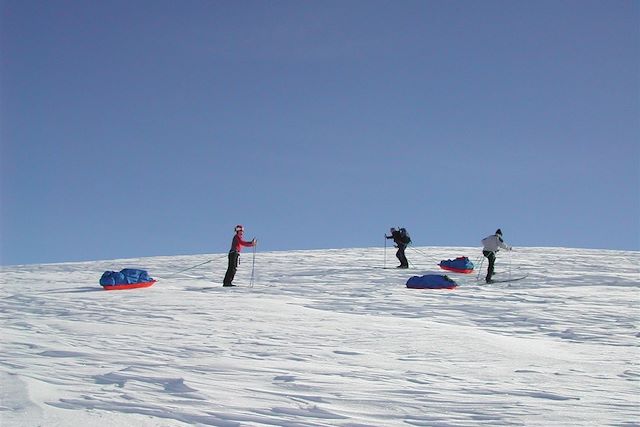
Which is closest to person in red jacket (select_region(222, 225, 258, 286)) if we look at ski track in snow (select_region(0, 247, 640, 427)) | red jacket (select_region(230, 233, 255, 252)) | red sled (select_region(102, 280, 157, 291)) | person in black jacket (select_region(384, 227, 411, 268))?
red jacket (select_region(230, 233, 255, 252))

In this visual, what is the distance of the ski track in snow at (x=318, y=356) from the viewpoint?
16.0 ft

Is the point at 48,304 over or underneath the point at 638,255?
underneath

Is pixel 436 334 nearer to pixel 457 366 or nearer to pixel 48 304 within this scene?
pixel 457 366

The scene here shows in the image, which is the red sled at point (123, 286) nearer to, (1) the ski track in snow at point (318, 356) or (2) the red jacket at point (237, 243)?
(1) the ski track in snow at point (318, 356)

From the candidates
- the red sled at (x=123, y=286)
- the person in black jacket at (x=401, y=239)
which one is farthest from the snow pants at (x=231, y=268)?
the person in black jacket at (x=401, y=239)

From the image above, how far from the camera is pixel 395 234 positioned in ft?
64.2

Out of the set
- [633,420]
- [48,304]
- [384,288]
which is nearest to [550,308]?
[384,288]

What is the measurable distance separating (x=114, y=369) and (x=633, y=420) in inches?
184

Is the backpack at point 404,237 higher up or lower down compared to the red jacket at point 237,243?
higher up

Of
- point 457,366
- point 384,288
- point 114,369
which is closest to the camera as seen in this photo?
point 114,369

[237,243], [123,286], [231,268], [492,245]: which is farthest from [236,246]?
[492,245]

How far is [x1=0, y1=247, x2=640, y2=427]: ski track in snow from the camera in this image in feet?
16.0

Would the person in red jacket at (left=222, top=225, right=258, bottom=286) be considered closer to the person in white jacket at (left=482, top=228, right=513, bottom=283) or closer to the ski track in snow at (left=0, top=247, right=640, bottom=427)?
the ski track in snow at (left=0, top=247, right=640, bottom=427)

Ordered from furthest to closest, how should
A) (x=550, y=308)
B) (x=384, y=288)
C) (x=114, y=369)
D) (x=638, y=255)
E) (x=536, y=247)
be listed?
(x=536, y=247), (x=638, y=255), (x=384, y=288), (x=550, y=308), (x=114, y=369)
